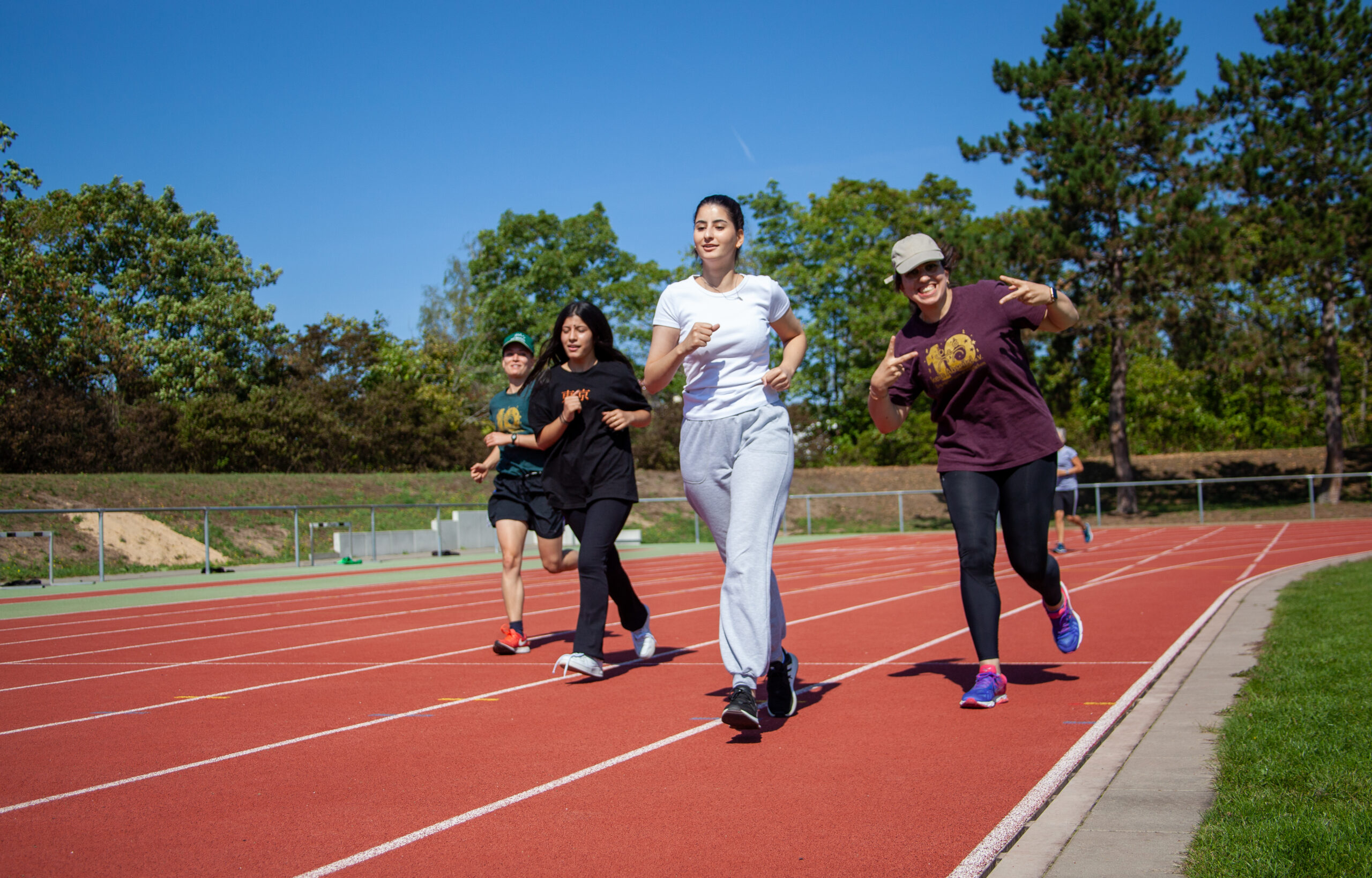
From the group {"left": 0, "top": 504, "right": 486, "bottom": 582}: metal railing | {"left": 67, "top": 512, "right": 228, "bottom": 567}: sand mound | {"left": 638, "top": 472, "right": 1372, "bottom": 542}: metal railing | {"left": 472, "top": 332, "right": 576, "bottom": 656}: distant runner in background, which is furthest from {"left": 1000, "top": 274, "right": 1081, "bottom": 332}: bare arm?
{"left": 67, "top": 512, "right": 228, "bottom": 567}: sand mound

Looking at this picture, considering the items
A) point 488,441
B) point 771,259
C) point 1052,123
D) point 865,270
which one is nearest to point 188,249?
point 771,259

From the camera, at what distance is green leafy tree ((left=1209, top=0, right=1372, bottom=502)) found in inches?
1169

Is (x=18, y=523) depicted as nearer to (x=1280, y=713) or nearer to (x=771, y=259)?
(x=1280, y=713)

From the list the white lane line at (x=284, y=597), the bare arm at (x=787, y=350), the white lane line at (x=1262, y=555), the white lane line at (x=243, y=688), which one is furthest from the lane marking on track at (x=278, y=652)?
the white lane line at (x=1262, y=555)

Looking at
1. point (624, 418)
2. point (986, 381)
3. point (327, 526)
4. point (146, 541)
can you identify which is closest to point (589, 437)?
point (624, 418)

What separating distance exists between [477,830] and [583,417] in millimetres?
3128

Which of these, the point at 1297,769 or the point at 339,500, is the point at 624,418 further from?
the point at 339,500

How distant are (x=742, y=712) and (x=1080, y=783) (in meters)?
1.23

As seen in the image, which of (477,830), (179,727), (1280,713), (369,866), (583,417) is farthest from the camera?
(583,417)

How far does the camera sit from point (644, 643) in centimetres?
675

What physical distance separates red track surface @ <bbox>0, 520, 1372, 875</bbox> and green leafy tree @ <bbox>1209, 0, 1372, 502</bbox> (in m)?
24.6

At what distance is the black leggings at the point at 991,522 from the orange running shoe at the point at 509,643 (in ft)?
Result: 10.8

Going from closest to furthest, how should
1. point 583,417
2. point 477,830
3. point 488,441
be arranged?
point 477,830 < point 583,417 < point 488,441

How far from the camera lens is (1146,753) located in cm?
384
